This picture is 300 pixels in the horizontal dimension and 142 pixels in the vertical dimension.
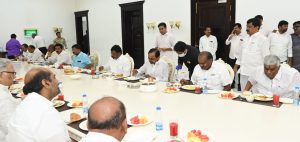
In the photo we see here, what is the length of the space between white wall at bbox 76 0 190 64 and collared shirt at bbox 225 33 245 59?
1.20 meters

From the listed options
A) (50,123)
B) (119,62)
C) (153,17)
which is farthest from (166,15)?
(50,123)

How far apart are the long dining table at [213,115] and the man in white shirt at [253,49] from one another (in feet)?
5.89

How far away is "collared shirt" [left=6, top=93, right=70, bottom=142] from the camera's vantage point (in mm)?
1513

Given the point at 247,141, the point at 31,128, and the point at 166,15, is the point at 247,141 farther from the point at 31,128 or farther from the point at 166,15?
the point at 166,15

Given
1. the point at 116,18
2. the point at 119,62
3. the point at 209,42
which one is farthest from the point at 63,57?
the point at 209,42

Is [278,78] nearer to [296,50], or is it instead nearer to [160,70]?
[160,70]

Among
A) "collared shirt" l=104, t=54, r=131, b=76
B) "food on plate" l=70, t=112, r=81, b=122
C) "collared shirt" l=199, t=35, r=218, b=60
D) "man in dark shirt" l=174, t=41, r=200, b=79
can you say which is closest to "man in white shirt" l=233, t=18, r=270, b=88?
"man in dark shirt" l=174, t=41, r=200, b=79

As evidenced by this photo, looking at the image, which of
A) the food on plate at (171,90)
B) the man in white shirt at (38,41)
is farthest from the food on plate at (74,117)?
the man in white shirt at (38,41)

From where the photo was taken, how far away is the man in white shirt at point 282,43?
488cm

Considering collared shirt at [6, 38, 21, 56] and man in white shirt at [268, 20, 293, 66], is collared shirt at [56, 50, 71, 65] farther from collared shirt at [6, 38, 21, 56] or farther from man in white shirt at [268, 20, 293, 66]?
man in white shirt at [268, 20, 293, 66]

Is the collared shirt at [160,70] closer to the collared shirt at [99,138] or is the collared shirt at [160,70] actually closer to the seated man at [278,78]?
the seated man at [278,78]

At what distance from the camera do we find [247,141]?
1.65 meters

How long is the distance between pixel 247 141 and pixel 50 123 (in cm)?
118

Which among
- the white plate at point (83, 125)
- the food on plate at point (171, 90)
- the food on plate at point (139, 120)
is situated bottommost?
the white plate at point (83, 125)
